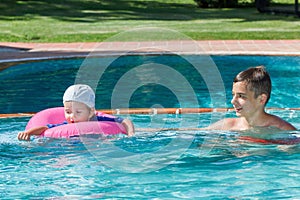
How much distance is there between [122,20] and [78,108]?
12793 millimetres

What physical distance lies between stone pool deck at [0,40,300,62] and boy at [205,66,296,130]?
550cm

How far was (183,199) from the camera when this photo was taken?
4.11 m

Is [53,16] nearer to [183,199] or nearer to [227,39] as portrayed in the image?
[227,39]

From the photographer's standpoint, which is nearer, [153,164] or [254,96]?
[153,164]

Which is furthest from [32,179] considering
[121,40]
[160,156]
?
[121,40]

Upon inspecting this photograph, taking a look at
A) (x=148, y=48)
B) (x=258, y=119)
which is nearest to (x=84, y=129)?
(x=258, y=119)

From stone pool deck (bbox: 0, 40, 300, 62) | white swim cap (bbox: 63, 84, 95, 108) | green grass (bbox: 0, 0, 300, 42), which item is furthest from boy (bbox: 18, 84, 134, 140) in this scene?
green grass (bbox: 0, 0, 300, 42)

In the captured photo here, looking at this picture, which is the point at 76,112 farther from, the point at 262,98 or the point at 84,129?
the point at 262,98

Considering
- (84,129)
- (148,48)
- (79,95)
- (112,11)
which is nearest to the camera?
(84,129)

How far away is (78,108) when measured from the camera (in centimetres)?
538

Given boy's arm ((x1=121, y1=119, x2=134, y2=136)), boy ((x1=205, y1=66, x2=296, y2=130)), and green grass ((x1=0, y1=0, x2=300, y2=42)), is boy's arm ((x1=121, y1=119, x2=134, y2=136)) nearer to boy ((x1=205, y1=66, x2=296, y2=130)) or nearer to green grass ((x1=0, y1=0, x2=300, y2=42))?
boy ((x1=205, y1=66, x2=296, y2=130))

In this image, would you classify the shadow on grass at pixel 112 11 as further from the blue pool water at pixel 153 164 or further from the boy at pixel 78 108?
the boy at pixel 78 108

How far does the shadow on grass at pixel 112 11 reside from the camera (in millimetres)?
18734

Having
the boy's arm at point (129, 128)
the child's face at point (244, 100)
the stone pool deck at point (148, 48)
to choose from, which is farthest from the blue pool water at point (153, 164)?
the stone pool deck at point (148, 48)
